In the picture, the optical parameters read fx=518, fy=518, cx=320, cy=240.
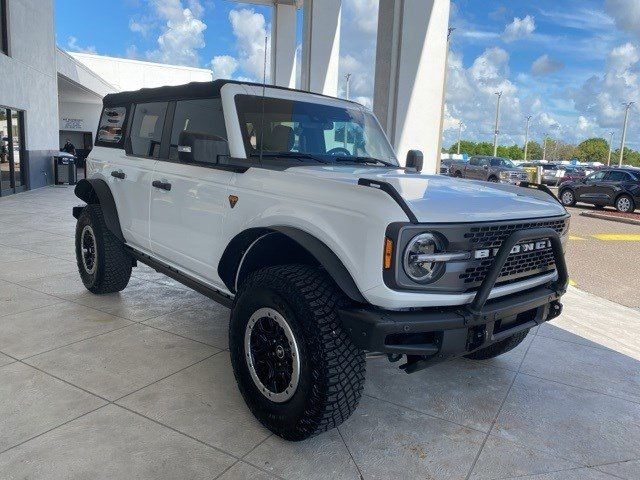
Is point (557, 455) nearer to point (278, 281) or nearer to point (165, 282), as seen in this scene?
point (278, 281)

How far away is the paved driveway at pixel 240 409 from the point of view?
2631 mm

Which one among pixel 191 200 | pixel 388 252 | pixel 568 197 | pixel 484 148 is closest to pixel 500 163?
pixel 568 197

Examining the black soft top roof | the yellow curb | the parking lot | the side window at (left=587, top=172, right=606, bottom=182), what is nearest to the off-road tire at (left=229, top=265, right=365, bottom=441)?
the black soft top roof

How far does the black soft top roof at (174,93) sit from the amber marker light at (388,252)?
1897 mm

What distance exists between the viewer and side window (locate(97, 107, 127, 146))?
16.0 ft

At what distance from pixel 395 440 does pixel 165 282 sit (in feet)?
12.3

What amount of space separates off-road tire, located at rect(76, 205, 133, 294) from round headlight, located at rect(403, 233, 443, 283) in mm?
3344

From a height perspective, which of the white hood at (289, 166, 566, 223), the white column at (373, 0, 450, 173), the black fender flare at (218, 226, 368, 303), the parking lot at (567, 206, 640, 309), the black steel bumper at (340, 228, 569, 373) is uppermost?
the white column at (373, 0, 450, 173)

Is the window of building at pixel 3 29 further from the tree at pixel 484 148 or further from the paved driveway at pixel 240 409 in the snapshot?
the tree at pixel 484 148

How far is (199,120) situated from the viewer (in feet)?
12.3

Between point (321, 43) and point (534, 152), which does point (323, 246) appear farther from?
point (534, 152)

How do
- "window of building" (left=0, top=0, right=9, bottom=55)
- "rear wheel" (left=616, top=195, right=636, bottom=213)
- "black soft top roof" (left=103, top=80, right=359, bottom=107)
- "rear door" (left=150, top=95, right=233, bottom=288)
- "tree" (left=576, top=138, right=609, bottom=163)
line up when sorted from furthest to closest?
"tree" (left=576, top=138, right=609, bottom=163), "rear wheel" (left=616, top=195, right=636, bottom=213), "window of building" (left=0, top=0, right=9, bottom=55), "black soft top roof" (left=103, top=80, right=359, bottom=107), "rear door" (left=150, top=95, right=233, bottom=288)

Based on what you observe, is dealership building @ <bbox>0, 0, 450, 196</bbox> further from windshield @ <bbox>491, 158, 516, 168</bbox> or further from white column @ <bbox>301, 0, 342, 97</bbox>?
windshield @ <bbox>491, 158, 516, 168</bbox>

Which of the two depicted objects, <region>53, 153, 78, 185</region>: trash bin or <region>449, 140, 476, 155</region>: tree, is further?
<region>449, 140, 476, 155</region>: tree
